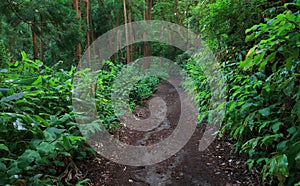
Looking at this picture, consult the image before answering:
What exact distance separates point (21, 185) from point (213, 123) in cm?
383

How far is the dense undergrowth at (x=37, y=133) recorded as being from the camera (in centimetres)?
215

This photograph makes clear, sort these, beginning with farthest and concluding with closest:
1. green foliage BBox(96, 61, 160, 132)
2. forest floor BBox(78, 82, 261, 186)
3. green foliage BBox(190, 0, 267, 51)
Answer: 1. green foliage BBox(96, 61, 160, 132)
2. green foliage BBox(190, 0, 267, 51)
3. forest floor BBox(78, 82, 261, 186)

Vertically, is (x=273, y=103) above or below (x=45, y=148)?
above

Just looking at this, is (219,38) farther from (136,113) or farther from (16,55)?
(16,55)

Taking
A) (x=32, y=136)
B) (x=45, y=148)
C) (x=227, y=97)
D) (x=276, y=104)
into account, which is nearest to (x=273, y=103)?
(x=276, y=104)

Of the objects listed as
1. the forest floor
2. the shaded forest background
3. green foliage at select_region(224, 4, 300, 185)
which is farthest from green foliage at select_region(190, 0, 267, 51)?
the forest floor

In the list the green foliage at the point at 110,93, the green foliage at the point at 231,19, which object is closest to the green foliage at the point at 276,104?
the green foliage at the point at 231,19

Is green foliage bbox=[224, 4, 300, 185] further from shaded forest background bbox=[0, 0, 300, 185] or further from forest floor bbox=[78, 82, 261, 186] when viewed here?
forest floor bbox=[78, 82, 261, 186]

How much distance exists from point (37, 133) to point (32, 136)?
0.19 m

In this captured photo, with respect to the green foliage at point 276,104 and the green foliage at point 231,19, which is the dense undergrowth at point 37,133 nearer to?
the green foliage at point 276,104

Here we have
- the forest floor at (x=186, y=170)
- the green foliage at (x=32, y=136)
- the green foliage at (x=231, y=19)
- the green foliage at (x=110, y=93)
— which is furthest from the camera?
the green foliage at (x=110, y=93)

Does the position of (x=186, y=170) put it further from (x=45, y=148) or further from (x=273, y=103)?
(x=45, y=148)

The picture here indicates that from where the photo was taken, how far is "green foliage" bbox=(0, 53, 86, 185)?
2121 mm

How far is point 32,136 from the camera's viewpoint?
275 cm
